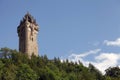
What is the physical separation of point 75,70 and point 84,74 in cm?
416

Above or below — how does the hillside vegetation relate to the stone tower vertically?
below

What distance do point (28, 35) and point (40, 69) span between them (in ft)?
54.6

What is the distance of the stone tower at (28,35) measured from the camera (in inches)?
3209

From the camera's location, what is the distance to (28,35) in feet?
272

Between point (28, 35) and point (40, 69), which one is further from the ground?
point (28, 35)

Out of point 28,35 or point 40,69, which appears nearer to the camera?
point 40,69

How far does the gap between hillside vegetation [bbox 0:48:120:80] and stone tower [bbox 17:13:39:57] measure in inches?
206

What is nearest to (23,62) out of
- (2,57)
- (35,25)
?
(2,57)

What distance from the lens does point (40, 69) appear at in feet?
222

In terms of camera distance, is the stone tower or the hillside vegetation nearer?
the hillside vegetation

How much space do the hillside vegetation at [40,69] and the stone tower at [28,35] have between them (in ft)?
17.2

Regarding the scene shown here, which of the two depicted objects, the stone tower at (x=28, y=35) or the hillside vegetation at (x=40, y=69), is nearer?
the hillside vegetation at (x=40, y=69)

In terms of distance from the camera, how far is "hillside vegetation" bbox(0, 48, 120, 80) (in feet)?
203

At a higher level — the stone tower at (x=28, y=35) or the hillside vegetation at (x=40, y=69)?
the stone tower at (x=28, y=35)
